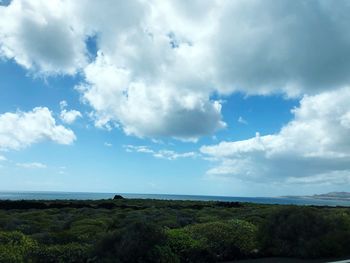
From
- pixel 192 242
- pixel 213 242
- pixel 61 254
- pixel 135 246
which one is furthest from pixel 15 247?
pixel 213 242

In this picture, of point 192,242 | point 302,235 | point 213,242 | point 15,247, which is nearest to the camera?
point 15,247

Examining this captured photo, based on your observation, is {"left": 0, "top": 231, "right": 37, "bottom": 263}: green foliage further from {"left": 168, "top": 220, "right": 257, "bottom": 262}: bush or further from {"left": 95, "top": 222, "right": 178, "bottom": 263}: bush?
{"left": 168, "top": 220, "right": 257, "bottom": 262}: bush

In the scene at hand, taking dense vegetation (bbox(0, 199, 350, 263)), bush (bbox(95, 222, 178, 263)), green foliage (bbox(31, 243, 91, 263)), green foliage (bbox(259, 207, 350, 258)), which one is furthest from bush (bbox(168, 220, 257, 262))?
green foliage (bbox(31, 243, 91, 263))

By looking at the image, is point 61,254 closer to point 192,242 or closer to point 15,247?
point 15,247

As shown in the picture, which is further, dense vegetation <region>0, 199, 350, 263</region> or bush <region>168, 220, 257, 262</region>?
bush <region>168, 220, 257, 262</region>

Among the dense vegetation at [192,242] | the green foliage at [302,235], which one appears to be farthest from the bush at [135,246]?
the green foliage at [302,235]

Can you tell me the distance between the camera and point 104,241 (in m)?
10.2

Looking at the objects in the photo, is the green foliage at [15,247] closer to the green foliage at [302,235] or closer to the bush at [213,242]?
the bush at [213,242]

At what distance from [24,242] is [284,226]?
7.30 metres

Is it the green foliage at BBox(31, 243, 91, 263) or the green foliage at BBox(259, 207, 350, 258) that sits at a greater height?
the green foliage at BBox(259, 207, 350, 258)

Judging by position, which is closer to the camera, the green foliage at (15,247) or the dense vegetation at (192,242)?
the green foliage at (15,247)

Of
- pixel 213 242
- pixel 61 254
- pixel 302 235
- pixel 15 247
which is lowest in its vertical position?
pixel 61 254

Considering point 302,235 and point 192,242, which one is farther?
point 302,235

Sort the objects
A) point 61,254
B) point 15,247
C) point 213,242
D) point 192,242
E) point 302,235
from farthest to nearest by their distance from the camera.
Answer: point 302,235
point 213,242
point 192,242
point 15,247
point 61,254
